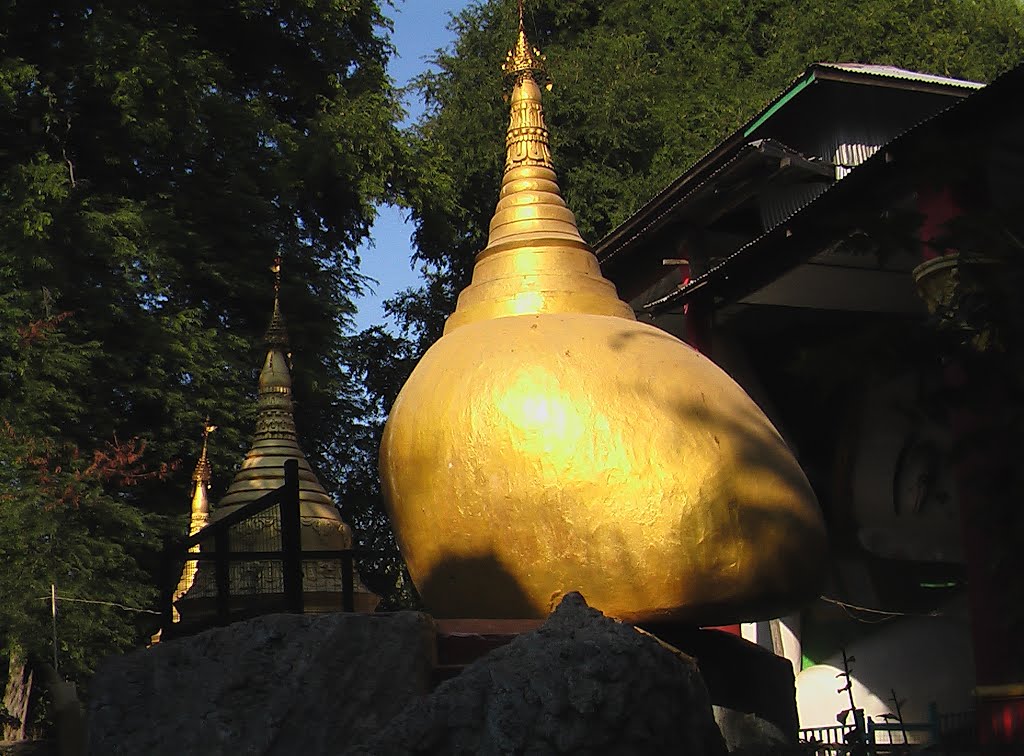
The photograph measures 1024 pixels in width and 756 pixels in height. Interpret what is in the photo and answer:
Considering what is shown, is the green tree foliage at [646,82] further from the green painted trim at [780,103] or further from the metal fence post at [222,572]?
the metal fence post at [222,572]

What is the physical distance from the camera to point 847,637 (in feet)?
42.4

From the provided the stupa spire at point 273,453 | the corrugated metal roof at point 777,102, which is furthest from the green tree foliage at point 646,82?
the stupa spire at point 273,453

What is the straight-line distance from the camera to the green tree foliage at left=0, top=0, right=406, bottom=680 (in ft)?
48.3

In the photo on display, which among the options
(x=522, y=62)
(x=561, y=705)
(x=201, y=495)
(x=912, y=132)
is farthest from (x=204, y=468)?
(x=561, y=705)

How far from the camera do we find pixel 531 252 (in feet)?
21.0

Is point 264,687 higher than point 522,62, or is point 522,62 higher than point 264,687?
point 522,62

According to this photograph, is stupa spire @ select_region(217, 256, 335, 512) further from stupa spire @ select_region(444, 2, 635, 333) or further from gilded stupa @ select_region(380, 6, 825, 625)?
gilded stupa @ select_region(380, 6, 825, 625)

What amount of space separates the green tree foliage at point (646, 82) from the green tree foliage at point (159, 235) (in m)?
1.88

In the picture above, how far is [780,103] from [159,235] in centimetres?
759

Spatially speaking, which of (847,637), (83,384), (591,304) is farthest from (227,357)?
(591,304)

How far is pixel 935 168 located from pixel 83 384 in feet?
44.7

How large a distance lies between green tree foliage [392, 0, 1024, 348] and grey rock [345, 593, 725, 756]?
17.2 metres

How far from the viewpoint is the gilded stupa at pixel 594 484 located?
514 centimetres

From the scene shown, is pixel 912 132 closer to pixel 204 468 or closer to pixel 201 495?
pixel 201 495
